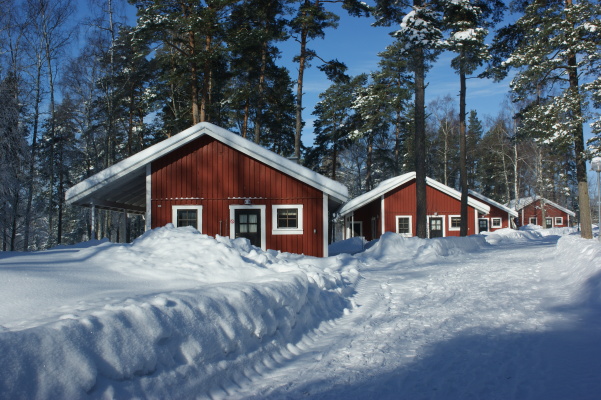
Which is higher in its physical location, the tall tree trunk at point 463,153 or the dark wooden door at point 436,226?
the tall tree trunk at point 463,153

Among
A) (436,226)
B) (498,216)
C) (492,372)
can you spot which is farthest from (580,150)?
(498,216)

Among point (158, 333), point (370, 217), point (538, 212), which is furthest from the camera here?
point (538, 212)

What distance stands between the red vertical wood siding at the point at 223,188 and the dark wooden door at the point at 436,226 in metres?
16.4

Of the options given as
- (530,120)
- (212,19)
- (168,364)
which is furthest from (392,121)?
(168,364)

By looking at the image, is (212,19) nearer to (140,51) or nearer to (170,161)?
(140,51)

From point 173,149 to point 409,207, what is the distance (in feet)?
60.0

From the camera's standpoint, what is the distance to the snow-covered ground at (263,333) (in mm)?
3270

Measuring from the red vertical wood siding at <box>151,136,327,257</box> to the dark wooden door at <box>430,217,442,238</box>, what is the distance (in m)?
16.4

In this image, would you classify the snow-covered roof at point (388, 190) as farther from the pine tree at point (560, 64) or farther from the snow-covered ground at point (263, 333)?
the snow-covered ground at point (263, 333)

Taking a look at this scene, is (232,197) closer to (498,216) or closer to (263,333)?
(263,333)

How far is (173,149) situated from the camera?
1530 cm

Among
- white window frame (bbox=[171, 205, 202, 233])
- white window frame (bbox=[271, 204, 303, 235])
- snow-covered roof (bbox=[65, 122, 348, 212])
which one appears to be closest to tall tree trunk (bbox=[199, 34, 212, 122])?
snow-covered roof (bbox=[65, 122, 348, 212])

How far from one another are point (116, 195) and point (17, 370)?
16284 mm

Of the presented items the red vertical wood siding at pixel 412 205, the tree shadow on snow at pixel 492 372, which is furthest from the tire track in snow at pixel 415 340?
the red vertical wood siding at pixel 412 205
